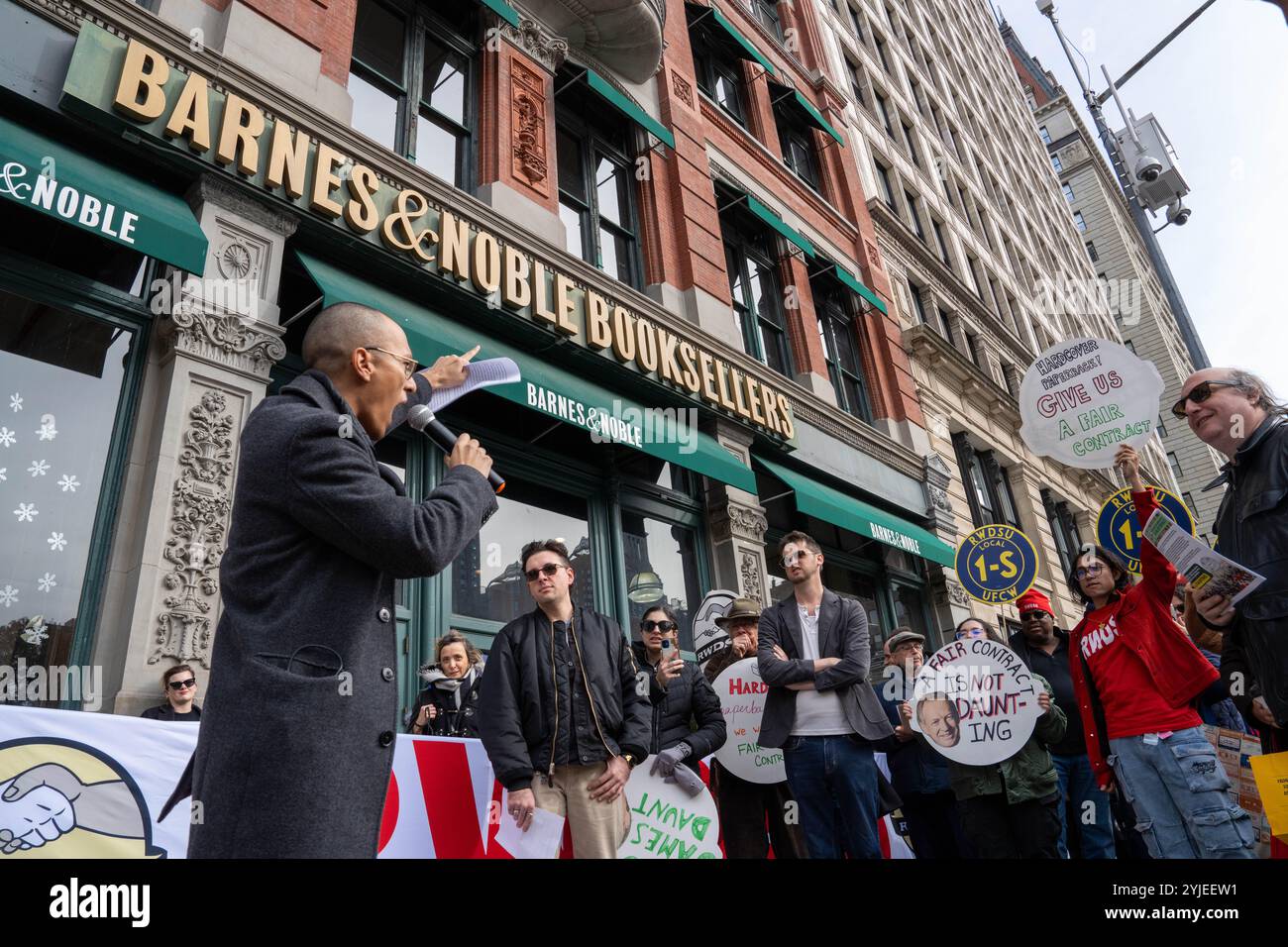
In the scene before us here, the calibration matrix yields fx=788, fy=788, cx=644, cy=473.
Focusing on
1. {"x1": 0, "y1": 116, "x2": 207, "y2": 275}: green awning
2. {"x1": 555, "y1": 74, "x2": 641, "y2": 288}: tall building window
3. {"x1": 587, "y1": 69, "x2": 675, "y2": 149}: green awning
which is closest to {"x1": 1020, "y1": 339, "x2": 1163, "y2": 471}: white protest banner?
{"x1": 555, "y1": 74, "x2": 641, "y2": 288}: tall building window

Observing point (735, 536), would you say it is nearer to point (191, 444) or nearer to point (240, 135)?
point (191, 444)

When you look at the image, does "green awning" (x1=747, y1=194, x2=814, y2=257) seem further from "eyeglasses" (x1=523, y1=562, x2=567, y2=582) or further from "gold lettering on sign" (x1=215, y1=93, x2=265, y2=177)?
"eyeglasses" (x1=523, y1=562, x2=567, y2=582)

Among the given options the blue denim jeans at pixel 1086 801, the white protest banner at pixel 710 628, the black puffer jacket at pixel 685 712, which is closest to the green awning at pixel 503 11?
the white protest banner at pixel 710 628

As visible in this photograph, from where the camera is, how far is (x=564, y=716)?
162 inches

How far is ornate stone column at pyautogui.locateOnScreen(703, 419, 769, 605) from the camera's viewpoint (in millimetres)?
10555

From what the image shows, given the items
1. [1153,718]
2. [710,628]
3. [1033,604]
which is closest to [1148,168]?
[1033,604]

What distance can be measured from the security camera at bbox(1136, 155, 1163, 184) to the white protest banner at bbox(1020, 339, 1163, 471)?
5.94 metres

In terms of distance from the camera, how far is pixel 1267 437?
325 cm

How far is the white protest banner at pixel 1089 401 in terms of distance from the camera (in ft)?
18.3

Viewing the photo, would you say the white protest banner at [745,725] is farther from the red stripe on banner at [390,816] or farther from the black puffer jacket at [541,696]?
the red stripe on banner at [390,816]

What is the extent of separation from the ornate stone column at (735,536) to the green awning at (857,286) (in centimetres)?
641

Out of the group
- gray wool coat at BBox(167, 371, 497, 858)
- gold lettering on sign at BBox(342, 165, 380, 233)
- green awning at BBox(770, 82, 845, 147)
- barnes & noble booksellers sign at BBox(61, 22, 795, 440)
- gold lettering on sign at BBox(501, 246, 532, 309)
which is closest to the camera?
gray wool coat at BBox(167, 371, 497, 858)

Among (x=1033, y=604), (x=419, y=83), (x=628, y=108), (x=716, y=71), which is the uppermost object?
(x=716, y=71)

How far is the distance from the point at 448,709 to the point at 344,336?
4288mm
